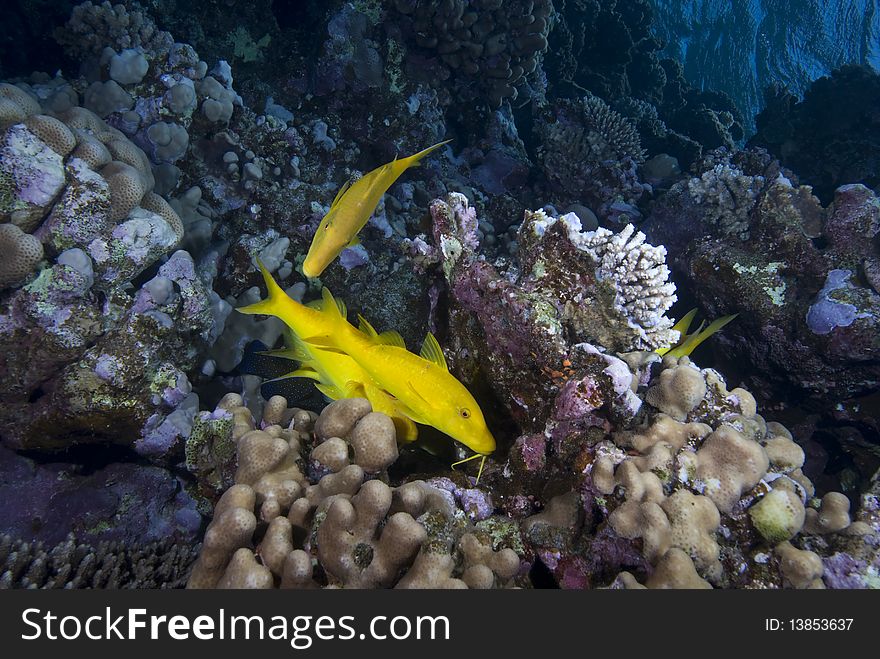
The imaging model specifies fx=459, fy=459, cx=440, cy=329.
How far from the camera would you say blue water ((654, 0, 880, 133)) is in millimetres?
25766

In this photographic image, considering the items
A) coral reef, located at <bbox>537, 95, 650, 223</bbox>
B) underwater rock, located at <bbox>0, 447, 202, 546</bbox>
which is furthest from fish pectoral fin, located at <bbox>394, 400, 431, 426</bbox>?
coral reef, located at <bbox>537, 95, 650, 223</bbox>

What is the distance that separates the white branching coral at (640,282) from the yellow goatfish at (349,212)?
130 centimetres

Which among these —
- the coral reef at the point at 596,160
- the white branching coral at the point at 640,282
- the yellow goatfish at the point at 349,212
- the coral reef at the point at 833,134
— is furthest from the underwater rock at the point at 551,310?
the coral reef at the point at 833,134

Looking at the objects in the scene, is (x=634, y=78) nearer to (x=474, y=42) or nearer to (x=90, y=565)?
(x=474, y=42)

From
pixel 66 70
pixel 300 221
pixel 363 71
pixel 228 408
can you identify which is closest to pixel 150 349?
pixel 228 408

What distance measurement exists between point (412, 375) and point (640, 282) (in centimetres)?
170

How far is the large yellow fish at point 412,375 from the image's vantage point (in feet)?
7.58

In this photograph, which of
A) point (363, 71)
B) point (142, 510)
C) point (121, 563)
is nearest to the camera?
point (121, 563)

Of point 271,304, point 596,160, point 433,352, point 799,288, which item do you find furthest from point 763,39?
point 271,304

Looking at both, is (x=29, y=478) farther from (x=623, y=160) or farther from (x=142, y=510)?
(x=623, y=160)

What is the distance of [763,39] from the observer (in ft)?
94.2

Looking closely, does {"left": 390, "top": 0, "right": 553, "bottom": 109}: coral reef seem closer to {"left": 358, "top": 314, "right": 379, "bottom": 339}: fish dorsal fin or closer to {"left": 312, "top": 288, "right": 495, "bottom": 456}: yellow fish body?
{"left": 358, "top": 314, "right": 379, "bottom": 339}: fish dorsal fin

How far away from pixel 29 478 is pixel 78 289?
5.43 feet

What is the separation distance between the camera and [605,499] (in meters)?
2.31
